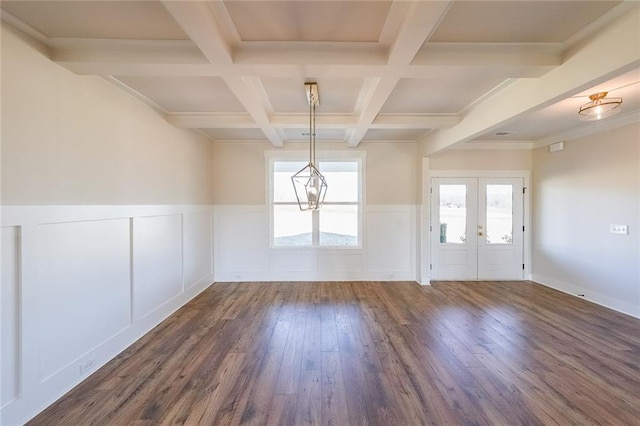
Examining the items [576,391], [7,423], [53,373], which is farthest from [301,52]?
[576,391]

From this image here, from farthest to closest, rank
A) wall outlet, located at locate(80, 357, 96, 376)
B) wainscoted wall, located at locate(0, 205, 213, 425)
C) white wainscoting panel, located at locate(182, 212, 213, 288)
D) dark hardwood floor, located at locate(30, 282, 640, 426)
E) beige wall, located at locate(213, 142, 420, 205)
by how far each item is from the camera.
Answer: beige wall, located at locate(213, 142, 420, 205), white wainscoting panel, located at locate(182, 212, 213, 288), wall outlet, located at locate(80, 357, 96, 376), dark hardwood floor, located at locate(30, 282, 640, 426), wainscoted wall, located at locate(0, 205, 213, 425)

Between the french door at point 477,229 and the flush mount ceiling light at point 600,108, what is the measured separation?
94.7 inches

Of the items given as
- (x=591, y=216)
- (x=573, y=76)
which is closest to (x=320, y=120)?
(x=573, y=76)

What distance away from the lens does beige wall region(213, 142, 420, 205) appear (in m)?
5.29

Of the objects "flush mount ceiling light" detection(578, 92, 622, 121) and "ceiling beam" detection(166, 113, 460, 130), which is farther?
"ceiling beam" detection(166, 113, 460, 130)

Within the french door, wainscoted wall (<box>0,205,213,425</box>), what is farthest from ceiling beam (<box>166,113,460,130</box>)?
the french door

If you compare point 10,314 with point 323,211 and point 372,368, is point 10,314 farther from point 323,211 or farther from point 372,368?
point 323,211

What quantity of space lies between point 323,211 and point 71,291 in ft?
12.8

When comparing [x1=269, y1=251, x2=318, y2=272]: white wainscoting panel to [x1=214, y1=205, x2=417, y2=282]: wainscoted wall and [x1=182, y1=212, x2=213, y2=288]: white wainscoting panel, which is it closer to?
[x1=214, y1=205, x2=417, y2=282]: wainscoted wall

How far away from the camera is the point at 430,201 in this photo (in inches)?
209

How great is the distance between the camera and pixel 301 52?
2.10m

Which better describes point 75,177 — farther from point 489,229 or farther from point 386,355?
point 489,229

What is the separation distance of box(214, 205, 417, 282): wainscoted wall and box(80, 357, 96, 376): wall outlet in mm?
2882

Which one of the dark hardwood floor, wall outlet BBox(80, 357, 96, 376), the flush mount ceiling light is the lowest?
the dark hardwood floor
